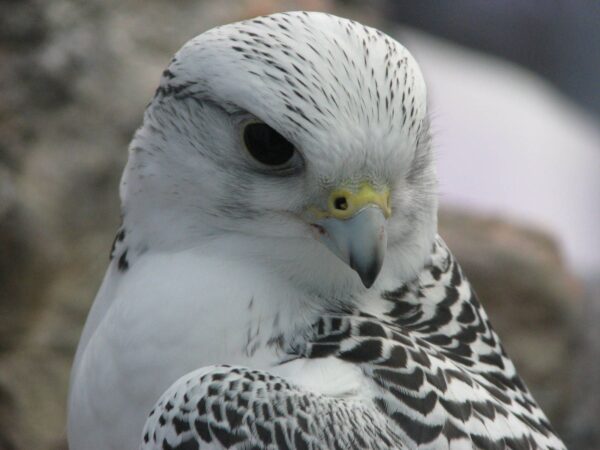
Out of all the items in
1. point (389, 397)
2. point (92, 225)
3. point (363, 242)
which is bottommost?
point (92, 225)

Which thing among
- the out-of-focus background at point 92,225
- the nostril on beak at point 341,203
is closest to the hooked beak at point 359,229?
the nostril on beak at point 341,203

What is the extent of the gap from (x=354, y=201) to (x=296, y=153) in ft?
0.63

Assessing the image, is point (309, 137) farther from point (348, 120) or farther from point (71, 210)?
point (71, 210)

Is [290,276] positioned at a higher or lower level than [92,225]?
higher

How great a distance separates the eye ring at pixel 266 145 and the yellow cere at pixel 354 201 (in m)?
0.15

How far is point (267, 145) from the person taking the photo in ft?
8.29

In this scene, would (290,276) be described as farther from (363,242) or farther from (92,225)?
(92,225)

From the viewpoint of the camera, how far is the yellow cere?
95.5 inches

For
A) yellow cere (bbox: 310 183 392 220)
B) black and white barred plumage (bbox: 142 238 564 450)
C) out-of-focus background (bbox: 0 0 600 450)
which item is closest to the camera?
black and white barred plumage (bbox: 142 238 564 450)

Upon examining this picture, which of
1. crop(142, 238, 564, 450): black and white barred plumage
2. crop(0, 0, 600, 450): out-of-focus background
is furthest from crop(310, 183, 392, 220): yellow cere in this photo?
crop(0, 0, 600, 450): out-of-focus background

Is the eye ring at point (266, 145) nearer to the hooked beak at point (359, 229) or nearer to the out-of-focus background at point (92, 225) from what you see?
the hooked beak at point (359, 229)

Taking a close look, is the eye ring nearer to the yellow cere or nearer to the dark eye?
the dark eye

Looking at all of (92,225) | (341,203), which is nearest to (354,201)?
(341,203)

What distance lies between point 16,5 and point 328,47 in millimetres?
2917
